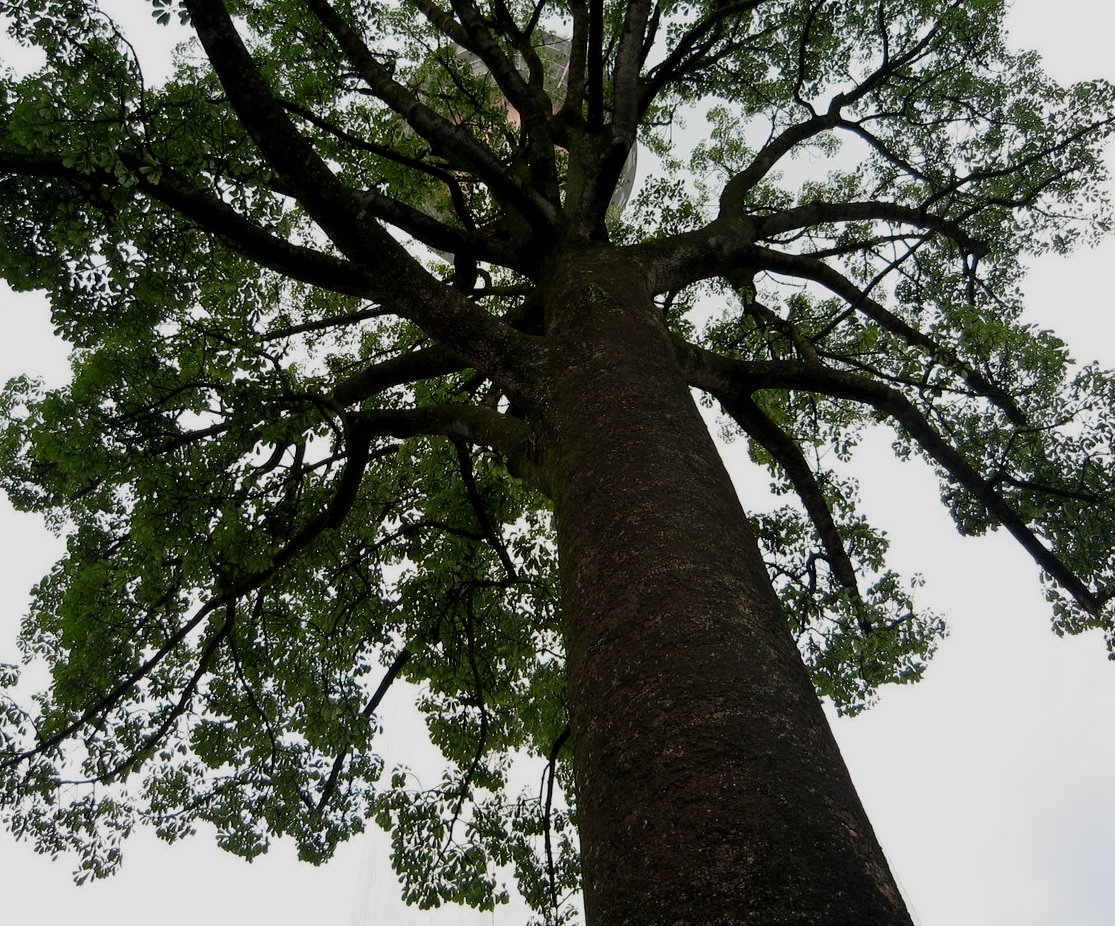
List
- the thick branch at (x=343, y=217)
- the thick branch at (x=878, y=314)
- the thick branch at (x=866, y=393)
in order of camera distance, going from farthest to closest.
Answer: the thick branch at (x=878, y=314)
the thick branch at (x=866, y=393)
the thick branch at (x=343, y=217)

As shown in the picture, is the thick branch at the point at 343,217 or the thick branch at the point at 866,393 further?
the thick branch at the point at 866,393

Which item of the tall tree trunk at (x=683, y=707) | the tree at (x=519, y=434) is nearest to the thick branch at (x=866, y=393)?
the tree at (x=519, y=434)

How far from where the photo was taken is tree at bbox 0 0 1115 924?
5.91ft

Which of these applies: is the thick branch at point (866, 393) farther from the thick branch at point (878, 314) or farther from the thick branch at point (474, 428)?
the thick branch at point (474, 428)

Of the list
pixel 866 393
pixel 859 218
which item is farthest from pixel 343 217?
pixel 859 218

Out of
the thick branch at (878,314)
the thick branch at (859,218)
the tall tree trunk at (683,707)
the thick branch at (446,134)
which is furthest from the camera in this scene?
the thick branch at (859,218)

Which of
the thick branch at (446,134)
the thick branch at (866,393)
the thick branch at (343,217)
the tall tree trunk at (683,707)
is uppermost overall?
the thick branch at (446,134)

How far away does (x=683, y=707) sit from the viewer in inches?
63.9

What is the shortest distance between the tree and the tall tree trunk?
1cm

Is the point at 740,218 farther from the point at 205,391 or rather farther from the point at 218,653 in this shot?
the point at 218,653

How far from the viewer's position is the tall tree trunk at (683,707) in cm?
131

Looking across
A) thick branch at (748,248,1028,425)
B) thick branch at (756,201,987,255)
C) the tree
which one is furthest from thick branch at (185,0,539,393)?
thick branch at (756,201,987,255)

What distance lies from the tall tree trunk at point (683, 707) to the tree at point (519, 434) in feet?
0.03

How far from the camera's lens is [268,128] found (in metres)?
3.09
